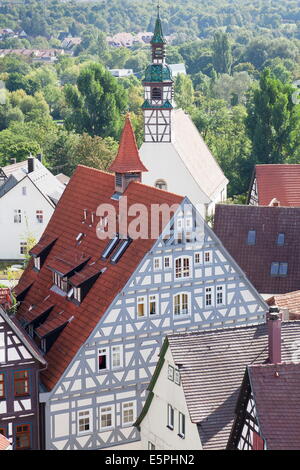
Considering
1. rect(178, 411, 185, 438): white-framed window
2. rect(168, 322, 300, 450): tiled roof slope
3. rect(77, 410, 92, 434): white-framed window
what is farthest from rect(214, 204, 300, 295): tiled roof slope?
rect(178, 411, 185, 438): white-framed window

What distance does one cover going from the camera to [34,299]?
137 feet

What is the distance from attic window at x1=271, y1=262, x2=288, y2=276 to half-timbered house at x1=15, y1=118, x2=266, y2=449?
9.99m

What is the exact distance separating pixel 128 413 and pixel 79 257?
248 inches

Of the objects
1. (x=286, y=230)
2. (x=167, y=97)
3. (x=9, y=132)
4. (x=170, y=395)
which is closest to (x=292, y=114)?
(x=167, y=97)

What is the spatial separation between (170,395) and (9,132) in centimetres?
8070

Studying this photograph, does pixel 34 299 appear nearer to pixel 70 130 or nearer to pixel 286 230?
pixel 286 230

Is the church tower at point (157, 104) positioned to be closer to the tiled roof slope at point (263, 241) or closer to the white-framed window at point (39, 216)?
the white-framed window at point (39, 216)

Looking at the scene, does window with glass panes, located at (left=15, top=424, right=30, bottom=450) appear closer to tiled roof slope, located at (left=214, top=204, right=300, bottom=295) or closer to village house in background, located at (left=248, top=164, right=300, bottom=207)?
tiled roof slope, located at (left=214, top=204, right=300, bottom=295)

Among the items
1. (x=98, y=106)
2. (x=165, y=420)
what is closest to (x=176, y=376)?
(x=165, y=420)

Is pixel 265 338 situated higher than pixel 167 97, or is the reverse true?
pixel 167 97

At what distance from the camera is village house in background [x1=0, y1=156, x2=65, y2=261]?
6706 centimetres

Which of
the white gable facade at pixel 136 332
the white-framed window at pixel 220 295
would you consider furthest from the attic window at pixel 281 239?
the white-framed window at pixel 220 295

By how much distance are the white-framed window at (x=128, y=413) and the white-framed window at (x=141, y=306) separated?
3.14 metres
